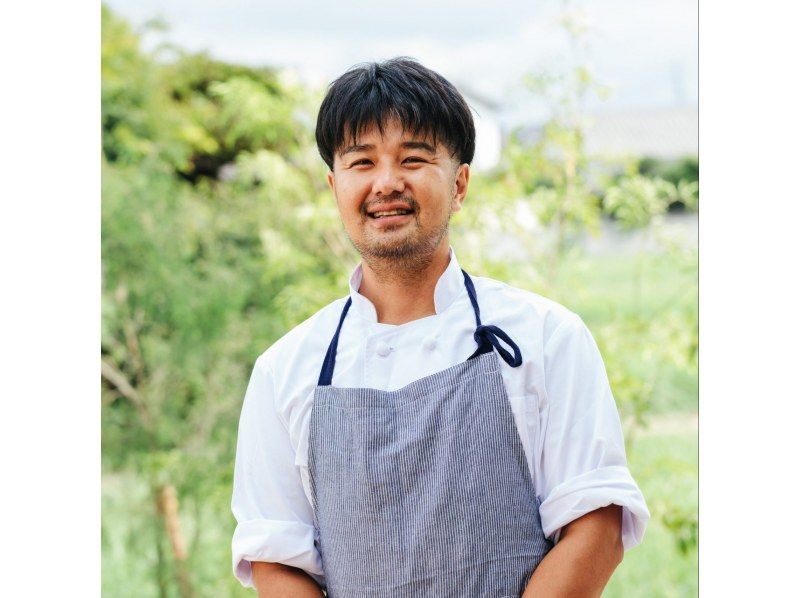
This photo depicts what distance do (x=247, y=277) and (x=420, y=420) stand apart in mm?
2477

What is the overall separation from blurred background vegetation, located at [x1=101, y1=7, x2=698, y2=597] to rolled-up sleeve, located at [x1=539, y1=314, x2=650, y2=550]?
1.79 metres

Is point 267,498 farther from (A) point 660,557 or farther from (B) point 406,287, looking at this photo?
(A) point 660,557

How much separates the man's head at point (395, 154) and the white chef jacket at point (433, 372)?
12 centimetres

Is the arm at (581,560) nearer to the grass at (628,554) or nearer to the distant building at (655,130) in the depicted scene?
the grass at (628,554)

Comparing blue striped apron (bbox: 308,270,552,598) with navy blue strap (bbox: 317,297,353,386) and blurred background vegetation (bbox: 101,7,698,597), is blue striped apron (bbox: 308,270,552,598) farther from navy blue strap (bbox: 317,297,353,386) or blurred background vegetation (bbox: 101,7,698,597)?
blurred background vegetation (bbox: 101,7,698,597)

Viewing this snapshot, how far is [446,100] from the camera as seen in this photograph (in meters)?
1.43

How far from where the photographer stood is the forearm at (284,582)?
142 cm

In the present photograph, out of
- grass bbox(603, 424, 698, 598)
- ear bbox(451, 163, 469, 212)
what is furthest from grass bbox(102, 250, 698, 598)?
ear bbox(451, 163, 469, 212)

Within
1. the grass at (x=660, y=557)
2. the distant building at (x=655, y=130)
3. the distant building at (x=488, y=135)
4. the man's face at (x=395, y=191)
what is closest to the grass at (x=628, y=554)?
the grass at (x=660, y=557)
